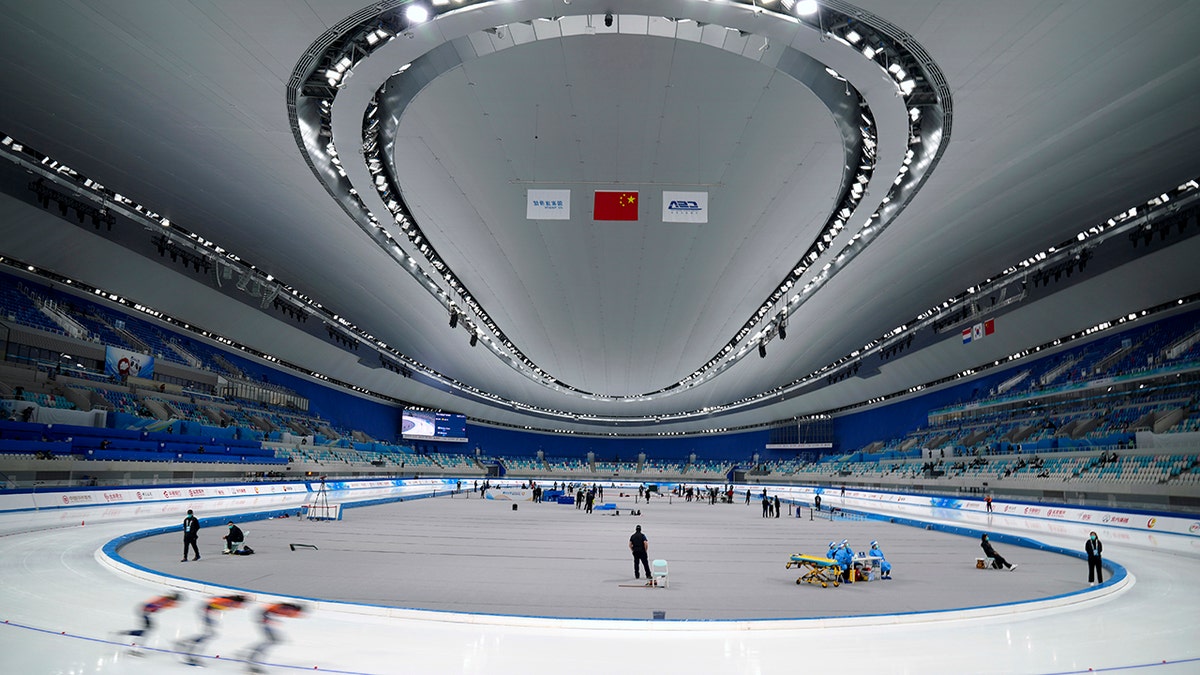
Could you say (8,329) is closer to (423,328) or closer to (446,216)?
(423,328)

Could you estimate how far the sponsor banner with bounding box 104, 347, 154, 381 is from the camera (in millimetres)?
36188

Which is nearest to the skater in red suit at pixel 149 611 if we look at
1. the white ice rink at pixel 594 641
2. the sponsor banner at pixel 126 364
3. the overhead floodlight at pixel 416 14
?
the white ice rink at pixel 594 641

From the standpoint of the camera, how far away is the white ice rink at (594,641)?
720cm

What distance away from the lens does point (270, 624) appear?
8.59 meters

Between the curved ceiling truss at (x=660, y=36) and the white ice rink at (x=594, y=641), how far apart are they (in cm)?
920

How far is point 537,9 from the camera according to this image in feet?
37.5

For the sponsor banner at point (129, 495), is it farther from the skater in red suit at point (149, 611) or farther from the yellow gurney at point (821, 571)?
the yellow gurney at point (821, 571)

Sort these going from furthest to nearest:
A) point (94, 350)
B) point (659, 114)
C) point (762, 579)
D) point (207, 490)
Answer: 1. point (94, 350)
2. point (207, 490)
3. point (659, 114)
4. point (762, 579)

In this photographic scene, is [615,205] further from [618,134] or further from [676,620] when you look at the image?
[676,620]

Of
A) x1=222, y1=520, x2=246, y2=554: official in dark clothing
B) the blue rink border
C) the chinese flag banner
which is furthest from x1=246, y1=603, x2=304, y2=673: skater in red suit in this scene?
the chinese flag banner

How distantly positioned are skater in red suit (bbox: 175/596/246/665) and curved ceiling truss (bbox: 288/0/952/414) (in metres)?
9.16

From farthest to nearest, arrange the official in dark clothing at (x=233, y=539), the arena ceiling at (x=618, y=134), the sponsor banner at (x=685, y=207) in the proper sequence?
the sponsor banner at (x=685, y=207)
the official in dark clothing at (x=233, y=539)
the arena ceiling at (x=618, y=134)

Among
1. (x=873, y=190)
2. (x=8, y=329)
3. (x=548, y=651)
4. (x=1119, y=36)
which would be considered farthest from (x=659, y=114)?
(x=8, y=329)

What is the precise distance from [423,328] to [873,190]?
94.2 feet
